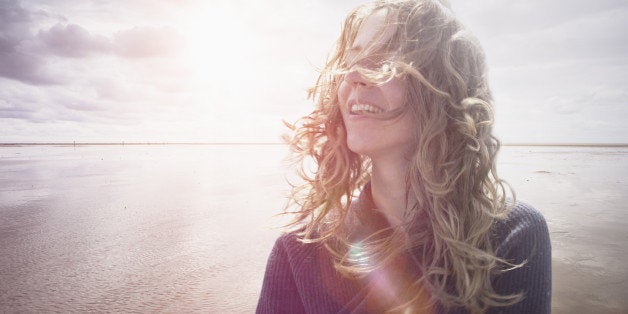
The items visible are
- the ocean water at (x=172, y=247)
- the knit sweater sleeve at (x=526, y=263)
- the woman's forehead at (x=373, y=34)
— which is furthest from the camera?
the ocean water at (x=172, y=247)

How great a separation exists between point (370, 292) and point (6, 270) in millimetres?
5990

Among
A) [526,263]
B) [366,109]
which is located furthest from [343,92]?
[526,263]

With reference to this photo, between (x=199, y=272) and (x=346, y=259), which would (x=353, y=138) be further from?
(x=199, y=272)

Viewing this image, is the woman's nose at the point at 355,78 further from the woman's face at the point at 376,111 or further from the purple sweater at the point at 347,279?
the purple sweater at the point at 347,279

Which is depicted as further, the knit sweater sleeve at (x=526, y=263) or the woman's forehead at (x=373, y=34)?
the woman's forehead at (x=373, y=34)

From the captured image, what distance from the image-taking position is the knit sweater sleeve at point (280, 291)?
190 centimetres

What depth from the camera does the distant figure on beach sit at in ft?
5.41

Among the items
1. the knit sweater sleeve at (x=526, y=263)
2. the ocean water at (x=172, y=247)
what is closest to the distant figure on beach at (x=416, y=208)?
the knit sweater sleeve at (x=526, y=263)

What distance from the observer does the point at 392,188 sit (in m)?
2.12

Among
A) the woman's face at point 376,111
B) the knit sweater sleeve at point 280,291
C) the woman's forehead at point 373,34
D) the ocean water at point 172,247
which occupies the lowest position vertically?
the ocean water at point 172,247

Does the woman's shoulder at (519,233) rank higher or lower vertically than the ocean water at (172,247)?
higher

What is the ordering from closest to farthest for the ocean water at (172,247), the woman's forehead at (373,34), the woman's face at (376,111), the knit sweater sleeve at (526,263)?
1. the knit sweater sleeve at (526,263)
2. the woman's face at (376,111)
3. the woman's forehead at (373,34)
4. the ocean water at (172,247)

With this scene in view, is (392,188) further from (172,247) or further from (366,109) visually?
(172,247)

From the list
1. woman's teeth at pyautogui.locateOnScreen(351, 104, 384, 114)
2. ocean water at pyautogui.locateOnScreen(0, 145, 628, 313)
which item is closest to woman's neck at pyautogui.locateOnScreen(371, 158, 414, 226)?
woman's teeth at pyautogui.locateOnScreen(351, 104, 384, 114)
